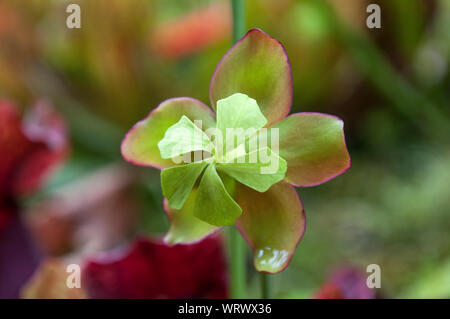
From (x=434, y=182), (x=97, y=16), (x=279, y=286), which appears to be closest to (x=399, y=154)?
(x=434, y=182)

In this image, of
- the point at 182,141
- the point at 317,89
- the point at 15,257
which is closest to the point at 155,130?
the point at 182,141

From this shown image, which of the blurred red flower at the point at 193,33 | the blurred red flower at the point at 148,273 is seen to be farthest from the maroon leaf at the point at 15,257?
the blurred red flower at the point at 193,33

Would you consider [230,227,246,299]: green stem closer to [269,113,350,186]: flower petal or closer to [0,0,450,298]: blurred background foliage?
[269,113,350,186]: flower petal

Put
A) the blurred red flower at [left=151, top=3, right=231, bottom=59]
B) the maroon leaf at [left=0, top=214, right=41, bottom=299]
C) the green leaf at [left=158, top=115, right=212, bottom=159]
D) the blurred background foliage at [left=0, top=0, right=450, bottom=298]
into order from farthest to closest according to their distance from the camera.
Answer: the blurred red flower at [left=151, top=3, right=231, bottom=59]
the blurred background foliage at [left=0, top=0, right=450, bottom=298]
the maroon leaf at [left=0, top=214, right=41, bottom=299]
the green leaf at [left=158, top=115, right=212, bottom=159]

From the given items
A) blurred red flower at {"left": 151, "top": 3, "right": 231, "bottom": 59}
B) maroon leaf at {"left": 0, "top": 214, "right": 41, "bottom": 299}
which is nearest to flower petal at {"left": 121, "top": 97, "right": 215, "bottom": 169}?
maroon leaf at {"left": 0, "top": 214, "right": 41, "bottom": 299}

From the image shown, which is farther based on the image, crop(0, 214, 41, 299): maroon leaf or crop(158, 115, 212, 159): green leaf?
crop(0, 214, 41, 299): maroon leaf
